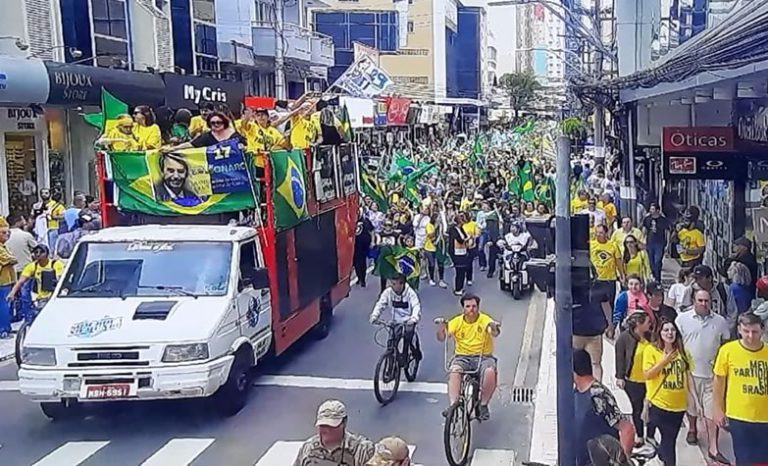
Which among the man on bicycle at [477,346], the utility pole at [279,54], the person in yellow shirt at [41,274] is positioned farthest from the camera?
the utility pole at [279,54]

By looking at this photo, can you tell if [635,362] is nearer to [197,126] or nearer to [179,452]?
[179,452]

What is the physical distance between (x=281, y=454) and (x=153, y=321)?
196cm

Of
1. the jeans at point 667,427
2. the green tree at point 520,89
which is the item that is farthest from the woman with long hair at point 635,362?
→ the green tree at point 520,89

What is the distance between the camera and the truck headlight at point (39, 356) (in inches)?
431

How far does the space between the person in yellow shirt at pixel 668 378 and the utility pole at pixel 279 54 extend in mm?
34149

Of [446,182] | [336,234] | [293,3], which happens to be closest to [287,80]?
[293,3]

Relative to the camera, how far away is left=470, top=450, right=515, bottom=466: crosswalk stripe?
10258 mm

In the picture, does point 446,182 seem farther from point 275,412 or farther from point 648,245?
point 275,412

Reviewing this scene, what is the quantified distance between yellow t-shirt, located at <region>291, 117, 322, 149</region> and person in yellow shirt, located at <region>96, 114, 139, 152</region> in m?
2.42

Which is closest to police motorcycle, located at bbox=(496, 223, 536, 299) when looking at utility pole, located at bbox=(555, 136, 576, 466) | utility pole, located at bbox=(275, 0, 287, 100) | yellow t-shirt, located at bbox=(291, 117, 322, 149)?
yellow t-shirt, located at bbox=(291, 117, 322, 149)

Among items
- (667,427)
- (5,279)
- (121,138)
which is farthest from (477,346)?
(5,279)

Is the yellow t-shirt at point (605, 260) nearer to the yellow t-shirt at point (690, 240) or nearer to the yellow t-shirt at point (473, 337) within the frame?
the yellow t-shirt at point (690, 240)

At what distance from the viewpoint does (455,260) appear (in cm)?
2053

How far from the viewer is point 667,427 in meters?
9.02
